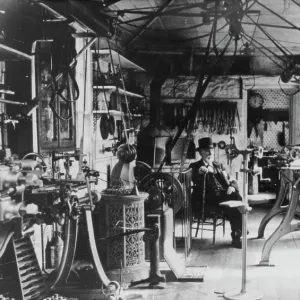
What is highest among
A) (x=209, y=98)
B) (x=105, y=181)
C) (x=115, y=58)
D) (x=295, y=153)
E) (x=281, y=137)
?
(x=115, y=58)

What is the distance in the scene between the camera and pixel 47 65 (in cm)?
531

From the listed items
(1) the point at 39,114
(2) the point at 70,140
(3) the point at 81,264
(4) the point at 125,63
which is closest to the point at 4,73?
(1) the point at 39,114

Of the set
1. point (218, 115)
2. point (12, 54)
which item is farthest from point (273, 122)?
point (12, 54)

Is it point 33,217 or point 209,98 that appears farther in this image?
point 209,98

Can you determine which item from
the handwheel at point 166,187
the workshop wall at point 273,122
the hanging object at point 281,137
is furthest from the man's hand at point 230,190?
the hanging object at point 281,137

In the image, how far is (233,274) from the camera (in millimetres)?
6102

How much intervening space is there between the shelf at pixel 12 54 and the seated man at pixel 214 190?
12.9ft

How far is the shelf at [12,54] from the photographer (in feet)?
13.8

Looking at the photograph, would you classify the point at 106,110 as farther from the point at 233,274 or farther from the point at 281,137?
the point at 281,137

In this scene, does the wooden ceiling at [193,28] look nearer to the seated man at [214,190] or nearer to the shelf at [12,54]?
the seated man at [214,190]

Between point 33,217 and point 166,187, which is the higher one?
point 33,217

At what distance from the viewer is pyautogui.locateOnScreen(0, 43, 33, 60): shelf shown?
4.21 metres

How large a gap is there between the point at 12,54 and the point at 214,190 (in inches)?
175

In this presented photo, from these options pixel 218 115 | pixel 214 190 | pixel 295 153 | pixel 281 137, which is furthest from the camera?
pixel 281 137
